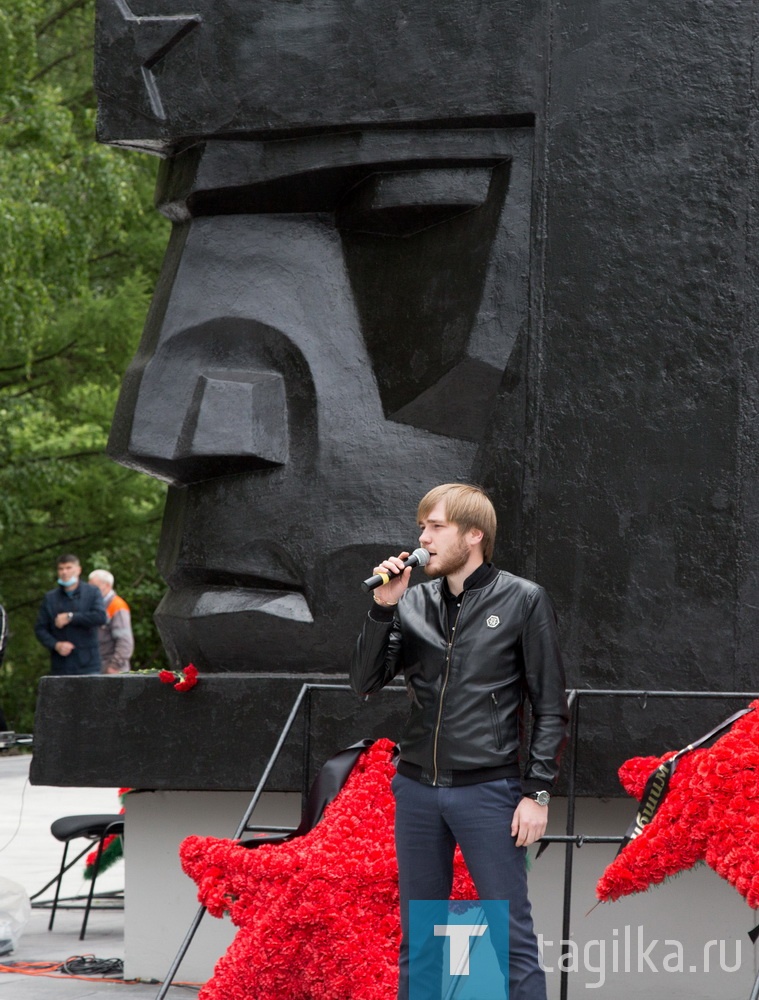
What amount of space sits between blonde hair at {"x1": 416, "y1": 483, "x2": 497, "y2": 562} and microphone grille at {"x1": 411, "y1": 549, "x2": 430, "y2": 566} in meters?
0.14

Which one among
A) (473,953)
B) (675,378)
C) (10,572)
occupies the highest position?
(675,378)

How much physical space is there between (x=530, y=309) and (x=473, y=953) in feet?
7.49

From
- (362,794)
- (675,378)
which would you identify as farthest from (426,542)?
(675,378)

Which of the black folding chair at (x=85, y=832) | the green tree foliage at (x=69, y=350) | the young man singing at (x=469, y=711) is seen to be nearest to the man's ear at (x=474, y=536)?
the young man singing at (x=469, y=711)

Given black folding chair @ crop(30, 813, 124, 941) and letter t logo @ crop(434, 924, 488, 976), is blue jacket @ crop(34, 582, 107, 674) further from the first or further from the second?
letter t logo @ crop(434, 924, 488, 976)

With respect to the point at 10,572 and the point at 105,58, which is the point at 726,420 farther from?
the point at 10,572

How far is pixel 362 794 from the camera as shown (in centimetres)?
495

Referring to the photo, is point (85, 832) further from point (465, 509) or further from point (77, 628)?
point (77, 628)

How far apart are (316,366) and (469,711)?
2.14 metres

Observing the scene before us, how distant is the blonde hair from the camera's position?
414cm

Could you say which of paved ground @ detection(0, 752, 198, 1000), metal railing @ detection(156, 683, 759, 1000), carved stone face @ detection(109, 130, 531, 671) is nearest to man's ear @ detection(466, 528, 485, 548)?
metal railing @ detection(156, 683, 759, 1000)

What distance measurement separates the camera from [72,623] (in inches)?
487

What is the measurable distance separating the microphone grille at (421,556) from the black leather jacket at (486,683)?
0.56ft

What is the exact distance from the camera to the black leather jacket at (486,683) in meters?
3.99
